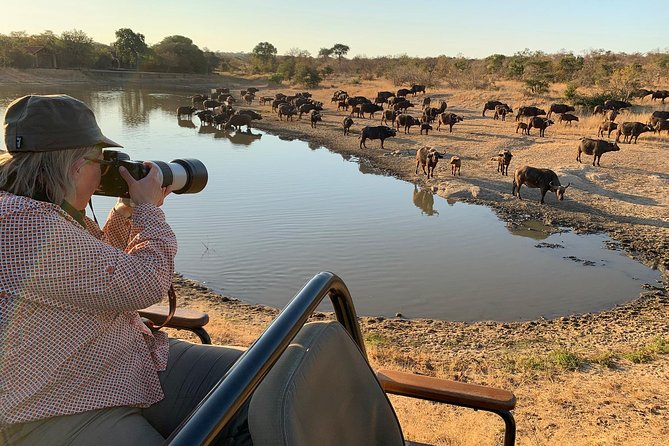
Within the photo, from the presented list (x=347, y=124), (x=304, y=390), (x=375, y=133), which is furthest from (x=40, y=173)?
(x=347, y=124)

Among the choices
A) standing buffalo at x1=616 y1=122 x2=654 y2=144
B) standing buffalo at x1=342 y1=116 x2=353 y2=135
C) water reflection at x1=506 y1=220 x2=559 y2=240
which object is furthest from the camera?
standing buffalo at x1=342 y1=116 x2=353 y2=135

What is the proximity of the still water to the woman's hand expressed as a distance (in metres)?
5.93

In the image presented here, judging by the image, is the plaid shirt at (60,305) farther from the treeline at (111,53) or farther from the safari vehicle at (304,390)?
the treeline at (111,53)

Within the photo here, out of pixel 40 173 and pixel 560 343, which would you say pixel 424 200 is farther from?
pixel 40 173

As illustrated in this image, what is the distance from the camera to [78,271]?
1406 mm

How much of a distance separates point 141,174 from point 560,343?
5625mm

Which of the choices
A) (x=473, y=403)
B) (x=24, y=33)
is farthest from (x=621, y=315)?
(x=24, y=33)

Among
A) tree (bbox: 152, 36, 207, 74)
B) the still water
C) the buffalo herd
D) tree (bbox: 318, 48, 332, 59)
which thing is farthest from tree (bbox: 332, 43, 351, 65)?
the still water

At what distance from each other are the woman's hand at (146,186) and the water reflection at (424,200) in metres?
11.0

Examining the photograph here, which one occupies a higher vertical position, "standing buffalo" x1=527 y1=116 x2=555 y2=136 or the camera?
the camera

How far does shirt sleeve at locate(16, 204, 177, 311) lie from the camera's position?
1389 mm

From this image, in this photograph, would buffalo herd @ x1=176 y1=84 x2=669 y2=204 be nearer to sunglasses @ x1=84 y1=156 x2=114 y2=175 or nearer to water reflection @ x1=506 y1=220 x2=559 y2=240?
water reflection @ x1=506 y1=220 x2=559 y2=240

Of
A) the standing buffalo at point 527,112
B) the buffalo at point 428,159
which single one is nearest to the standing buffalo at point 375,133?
the buffalo at point 428,159

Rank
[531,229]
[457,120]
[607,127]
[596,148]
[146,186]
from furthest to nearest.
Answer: [457,120]
[607,127]
[596,148]
[531,229]
[146,186]
